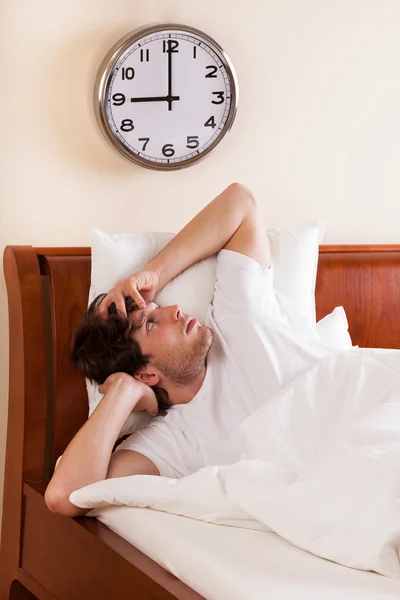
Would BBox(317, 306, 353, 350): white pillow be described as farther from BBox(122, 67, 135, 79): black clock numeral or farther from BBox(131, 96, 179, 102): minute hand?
BBox(122, 67, 135, 79): black clock numeral

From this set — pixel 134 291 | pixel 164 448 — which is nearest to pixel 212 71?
pixel 134 291

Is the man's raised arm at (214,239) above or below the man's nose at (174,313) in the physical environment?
above

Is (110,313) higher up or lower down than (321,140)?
lower down

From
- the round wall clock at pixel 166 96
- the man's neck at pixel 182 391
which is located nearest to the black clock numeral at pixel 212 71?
the round wall clock at pixel 166 96

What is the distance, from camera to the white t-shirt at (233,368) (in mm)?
2035

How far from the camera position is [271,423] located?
6.06 feet

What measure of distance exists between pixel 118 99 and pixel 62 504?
1.19 meters

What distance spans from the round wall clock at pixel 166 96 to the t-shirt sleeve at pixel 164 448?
83 centimetres

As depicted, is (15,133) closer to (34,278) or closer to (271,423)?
(34,278)

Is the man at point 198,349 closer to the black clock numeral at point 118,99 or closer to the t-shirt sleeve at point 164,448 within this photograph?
the t-shirt sleeve at point 164,448

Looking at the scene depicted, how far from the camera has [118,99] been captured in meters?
2.40

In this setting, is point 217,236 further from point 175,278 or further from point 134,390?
point 134,390

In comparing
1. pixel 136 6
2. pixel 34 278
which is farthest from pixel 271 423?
pixel 136 6

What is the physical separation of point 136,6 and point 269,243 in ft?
2.64
